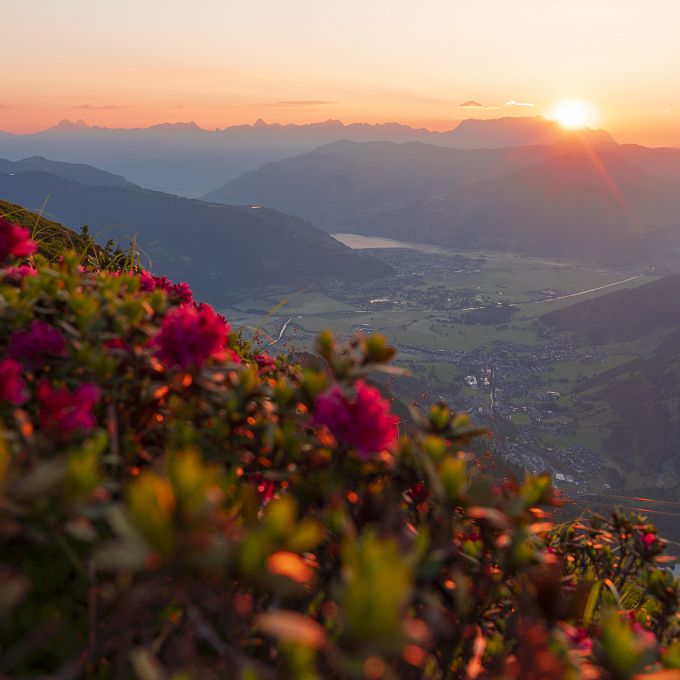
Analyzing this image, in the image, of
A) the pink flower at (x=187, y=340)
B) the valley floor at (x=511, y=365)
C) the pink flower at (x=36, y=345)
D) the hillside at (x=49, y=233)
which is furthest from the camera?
the valley floor at (x=511, y=365)

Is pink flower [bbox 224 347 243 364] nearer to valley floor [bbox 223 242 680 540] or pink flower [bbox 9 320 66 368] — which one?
pink flower [bbox 9 320 66 368]

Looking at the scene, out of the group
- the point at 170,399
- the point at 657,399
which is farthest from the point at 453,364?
the point at 170,399

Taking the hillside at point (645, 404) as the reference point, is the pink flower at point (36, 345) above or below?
above

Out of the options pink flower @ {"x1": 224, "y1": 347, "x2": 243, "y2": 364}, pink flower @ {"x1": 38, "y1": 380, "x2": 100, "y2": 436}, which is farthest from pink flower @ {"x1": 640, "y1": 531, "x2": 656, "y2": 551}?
pink flower @ {"x1": 38, "y1": 380, "x2": 100, "y2": 436}

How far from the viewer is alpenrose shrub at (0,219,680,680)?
124 cm

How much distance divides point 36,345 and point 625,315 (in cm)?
17584

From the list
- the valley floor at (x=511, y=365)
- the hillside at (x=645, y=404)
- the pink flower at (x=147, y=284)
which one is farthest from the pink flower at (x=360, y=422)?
the hillside at (x=645, y=404)

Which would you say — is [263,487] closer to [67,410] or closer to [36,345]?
[67,410]

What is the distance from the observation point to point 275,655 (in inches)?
79.0

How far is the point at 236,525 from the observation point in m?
2.01

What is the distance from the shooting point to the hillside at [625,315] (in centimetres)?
15225

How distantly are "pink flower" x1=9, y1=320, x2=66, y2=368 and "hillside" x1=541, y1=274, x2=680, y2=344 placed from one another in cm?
16522

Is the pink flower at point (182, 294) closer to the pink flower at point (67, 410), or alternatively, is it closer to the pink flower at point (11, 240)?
the pink flower at point (11, 240)

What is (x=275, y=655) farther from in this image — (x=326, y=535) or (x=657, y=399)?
(x=657, y=399)
